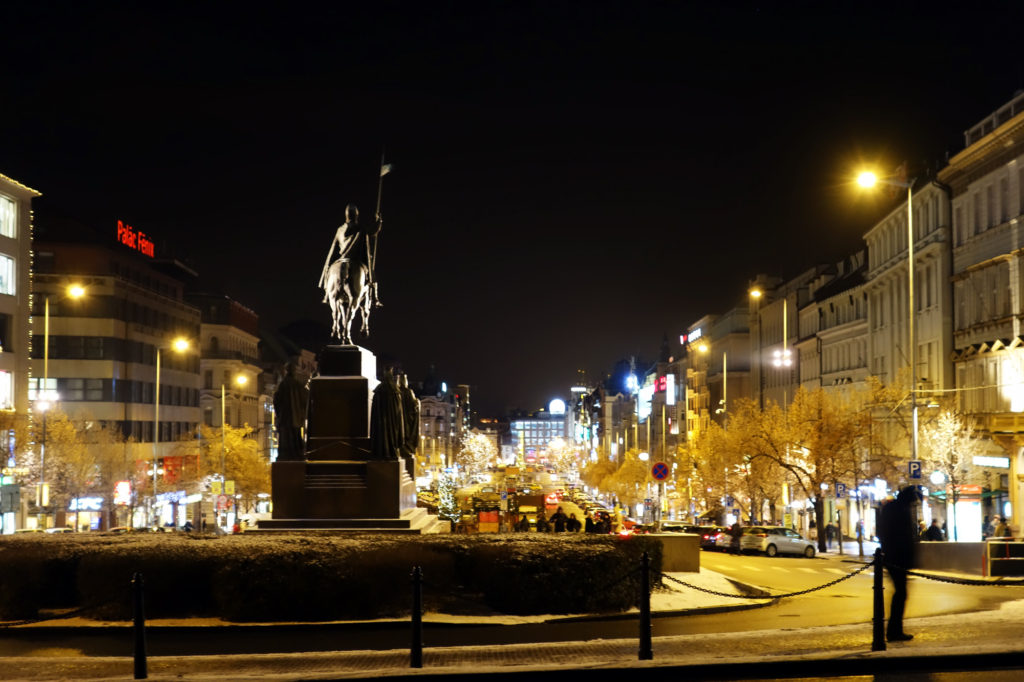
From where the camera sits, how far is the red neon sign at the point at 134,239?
90.2 meters

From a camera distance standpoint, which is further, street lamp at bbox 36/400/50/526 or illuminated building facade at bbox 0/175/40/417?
illuminated building facade at bbox 0/175/40/417

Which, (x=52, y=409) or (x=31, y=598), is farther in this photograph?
(x=52, y=409)

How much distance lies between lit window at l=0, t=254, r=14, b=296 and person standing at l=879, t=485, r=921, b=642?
58559 millimetres

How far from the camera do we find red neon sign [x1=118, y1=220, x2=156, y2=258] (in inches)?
3553

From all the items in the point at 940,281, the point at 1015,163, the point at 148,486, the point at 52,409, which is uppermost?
the point at 1015,163

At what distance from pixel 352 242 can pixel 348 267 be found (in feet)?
2.17

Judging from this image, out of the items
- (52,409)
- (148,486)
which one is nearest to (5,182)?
(52,409)

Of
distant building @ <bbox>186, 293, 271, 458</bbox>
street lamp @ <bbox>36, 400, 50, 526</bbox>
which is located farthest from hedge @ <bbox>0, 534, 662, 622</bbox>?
distant building @ <bbox>186, 293, 271, 458</bbox>

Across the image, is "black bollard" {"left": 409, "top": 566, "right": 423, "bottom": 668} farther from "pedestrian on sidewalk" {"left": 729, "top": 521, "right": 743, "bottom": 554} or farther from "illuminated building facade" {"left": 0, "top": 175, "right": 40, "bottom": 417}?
"illuminated building facade" {"left": 0, "top": 175, "right": 40, "bottom": 417}

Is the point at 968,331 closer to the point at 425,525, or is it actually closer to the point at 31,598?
the point at 425,525

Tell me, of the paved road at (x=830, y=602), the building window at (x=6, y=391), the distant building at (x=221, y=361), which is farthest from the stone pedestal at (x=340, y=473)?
the distant building at (x=221, y=361)

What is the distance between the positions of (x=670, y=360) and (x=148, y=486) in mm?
112230

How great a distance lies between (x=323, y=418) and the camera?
2847cm

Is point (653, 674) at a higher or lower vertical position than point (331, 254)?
lower
